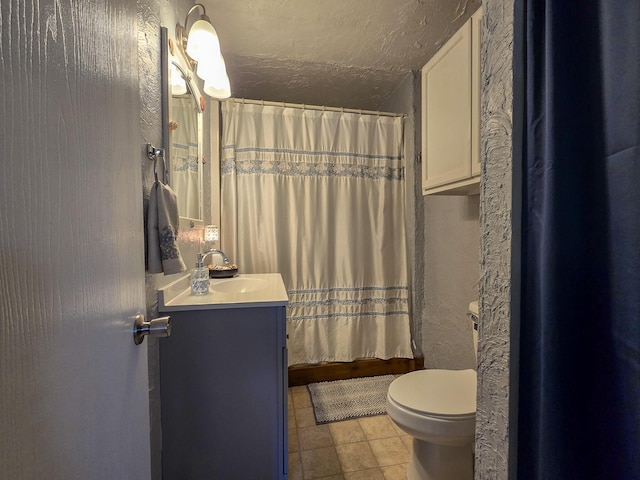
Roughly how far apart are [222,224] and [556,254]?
192cm

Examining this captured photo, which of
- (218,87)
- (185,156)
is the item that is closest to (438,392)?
(185,156)

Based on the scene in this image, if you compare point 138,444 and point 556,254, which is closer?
point 556,254

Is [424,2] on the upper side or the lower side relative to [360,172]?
upper

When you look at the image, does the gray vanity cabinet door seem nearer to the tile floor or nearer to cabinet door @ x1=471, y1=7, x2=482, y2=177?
the tile floor

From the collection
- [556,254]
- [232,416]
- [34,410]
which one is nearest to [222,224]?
[232,416]

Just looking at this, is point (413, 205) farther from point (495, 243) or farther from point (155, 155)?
point (155, 155)

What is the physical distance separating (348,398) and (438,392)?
920mm

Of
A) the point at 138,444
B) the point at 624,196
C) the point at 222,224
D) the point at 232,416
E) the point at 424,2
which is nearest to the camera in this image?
the point at 624,196

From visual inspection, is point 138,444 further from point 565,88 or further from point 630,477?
point 565,88

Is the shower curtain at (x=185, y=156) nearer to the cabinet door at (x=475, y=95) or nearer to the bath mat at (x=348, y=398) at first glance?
the cabinet door at (x=475, y=95)

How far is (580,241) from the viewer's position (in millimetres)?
457

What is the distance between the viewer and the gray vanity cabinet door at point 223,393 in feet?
3.42

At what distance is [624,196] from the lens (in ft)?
1.30

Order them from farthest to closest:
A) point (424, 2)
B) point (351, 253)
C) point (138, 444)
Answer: point (351, 253) → point (424, 2) → point (138, 444)
